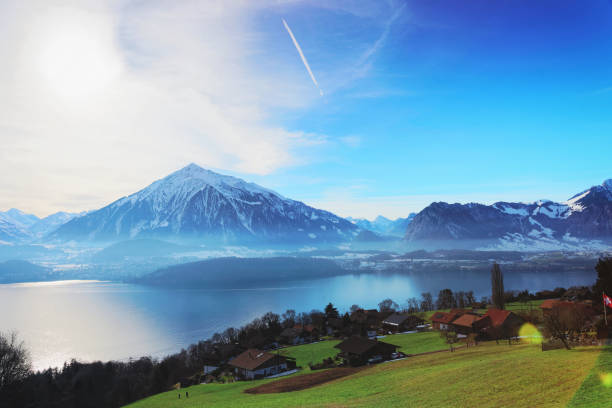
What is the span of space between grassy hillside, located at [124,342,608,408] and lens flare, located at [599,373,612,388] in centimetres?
38

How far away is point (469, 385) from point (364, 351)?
27277 millimetres

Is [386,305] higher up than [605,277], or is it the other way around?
[605,277]

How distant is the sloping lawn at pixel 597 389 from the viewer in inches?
576

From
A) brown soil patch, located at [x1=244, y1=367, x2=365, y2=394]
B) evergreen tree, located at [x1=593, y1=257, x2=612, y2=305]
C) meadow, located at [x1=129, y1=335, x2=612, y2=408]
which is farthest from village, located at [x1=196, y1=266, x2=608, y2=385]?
brown soil patch, located at [x1=244, y1=367, x2=365, y2=394]

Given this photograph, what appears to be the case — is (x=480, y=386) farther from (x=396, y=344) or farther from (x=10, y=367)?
(x=10, y=367)

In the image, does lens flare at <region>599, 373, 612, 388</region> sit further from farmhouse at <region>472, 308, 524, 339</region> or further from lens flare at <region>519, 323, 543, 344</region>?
farmhouse at <region>472, 308, 524, 339</region>

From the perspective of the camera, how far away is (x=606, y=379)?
1711cm

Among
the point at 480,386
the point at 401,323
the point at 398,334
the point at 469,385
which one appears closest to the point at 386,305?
the point at 401,323

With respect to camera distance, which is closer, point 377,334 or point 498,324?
point 498,324

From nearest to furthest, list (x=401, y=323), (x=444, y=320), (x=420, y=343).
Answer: (x=420, y=343)
(x=444, y=320)
(x=401, y=323)

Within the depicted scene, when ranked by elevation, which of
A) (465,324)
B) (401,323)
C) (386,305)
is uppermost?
(465,324)

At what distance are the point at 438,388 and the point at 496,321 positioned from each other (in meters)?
38.6

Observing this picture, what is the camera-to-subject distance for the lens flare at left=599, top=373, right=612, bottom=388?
16.4 metres

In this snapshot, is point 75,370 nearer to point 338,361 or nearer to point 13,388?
point 13,388
